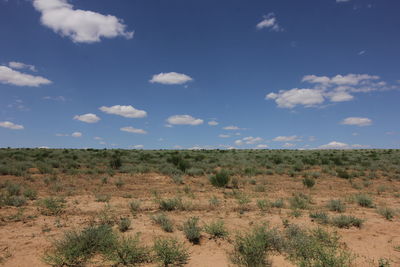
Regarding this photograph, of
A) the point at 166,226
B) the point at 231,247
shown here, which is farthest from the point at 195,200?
the point at 231,247

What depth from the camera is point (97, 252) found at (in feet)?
17.4

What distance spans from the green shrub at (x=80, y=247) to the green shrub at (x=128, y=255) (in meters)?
0.18

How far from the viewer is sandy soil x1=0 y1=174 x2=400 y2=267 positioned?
5402 millimetres

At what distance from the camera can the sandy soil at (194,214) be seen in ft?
17.7

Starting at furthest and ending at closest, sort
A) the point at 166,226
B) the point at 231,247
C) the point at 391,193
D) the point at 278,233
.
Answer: the point at 391,193 → the point at 166,226 → the point at 278,233 → the point at 231,247

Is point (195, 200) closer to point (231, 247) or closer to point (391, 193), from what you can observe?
point (231, 247)

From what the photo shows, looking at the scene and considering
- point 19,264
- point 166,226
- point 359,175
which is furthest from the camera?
point 359,175

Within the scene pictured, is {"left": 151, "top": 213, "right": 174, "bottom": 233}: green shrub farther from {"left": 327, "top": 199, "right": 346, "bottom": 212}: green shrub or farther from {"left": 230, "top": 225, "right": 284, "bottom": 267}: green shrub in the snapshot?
{"left": 327, "top": 199, "right": 346, "bottom": 212}: green shrub

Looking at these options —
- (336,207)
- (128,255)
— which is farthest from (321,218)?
(128,255)

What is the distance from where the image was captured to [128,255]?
16.6ft

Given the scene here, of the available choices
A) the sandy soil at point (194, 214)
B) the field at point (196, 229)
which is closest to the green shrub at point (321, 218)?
the field at point (196, 229)

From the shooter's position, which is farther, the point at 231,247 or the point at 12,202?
the point at 12,202

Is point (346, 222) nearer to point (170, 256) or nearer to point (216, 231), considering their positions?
point (216, 231)

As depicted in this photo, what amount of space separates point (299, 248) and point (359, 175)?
53.3 ft
